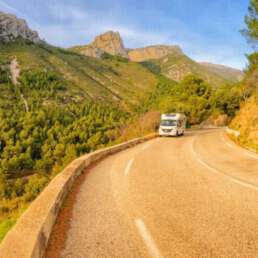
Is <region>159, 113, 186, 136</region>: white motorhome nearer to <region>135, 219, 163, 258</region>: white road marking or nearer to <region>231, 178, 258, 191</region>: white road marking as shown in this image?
<region>231, 178, 258, 191</region>: white road marking

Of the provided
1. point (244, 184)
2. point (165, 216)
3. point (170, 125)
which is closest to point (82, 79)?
point (170, 125)

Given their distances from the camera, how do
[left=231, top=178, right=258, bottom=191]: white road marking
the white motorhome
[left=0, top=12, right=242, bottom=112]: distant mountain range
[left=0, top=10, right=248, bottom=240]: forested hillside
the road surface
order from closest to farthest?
the road surface → [left=231, top=178, right=258, bottom=191]: white road marking → the white motorhome → [left=0, top=10, right=248, bottom=240]: forested hillside → [left=0, top=12, right=242, bottom=112]: distant mountain range

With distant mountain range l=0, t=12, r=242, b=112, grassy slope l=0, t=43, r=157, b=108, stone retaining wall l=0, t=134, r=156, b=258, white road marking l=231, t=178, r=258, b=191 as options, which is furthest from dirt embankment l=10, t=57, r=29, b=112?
white road marking l=231, t=178, r=258, b=191

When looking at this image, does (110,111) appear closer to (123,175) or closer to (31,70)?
(31,70)

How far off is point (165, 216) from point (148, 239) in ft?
3.60

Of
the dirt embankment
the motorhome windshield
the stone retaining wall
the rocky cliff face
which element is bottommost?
the stone retaining wall

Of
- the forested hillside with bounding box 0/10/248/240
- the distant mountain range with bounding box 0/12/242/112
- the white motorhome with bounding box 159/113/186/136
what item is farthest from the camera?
the distant mountain range with bounding box 0/12/242/112

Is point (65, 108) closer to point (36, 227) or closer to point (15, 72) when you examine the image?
point (15, 72)

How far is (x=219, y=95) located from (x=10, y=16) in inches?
6451

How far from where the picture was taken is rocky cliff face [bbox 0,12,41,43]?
147m

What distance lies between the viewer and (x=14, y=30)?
6097 inches

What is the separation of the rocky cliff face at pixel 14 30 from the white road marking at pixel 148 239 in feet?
539

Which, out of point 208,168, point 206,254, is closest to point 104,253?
point 206,254

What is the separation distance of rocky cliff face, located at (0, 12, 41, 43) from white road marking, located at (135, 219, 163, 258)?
16436 cm
